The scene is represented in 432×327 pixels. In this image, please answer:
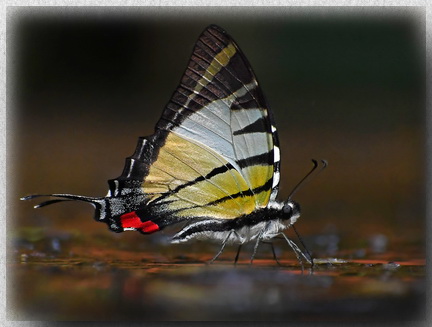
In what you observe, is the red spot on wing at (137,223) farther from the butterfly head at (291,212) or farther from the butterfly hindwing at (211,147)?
the butterfly head at (291,212)

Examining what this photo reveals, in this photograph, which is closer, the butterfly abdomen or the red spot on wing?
the butterfly abdomen

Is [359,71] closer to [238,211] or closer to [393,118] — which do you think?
[393,118]

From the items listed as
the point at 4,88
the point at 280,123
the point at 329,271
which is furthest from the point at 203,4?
the point at 280,123

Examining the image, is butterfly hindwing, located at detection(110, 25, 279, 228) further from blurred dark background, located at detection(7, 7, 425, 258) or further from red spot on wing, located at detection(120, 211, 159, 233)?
blurred dark background, located at detection(7, 7, 425, 258)

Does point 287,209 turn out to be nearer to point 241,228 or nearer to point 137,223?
point 241,228

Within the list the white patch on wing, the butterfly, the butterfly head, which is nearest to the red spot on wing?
the butterfly

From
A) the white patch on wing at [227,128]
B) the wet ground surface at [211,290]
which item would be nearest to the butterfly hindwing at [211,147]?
the white patch on wing at [227,128]

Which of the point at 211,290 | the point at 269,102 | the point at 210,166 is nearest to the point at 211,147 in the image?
the point at 210,166
